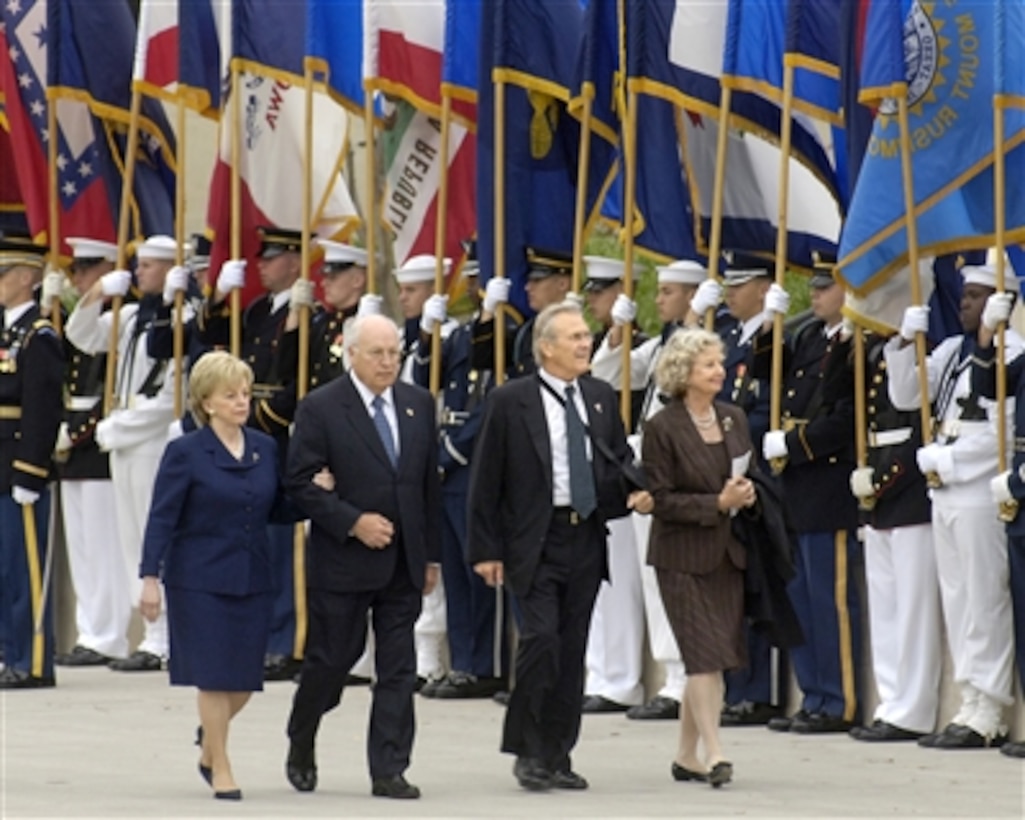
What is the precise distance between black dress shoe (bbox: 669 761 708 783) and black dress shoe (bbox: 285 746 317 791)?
4.51 feet

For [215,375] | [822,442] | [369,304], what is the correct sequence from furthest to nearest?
[369,304] → [822,442] → [215,375]

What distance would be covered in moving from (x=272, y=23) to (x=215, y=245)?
122 centimetres

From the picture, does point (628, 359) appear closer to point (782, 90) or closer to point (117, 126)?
point (782, 90)

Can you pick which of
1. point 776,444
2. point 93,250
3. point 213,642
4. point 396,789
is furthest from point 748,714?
point 93,250

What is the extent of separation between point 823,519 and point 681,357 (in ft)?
7.23

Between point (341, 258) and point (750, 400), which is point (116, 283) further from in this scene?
point (750, 400)

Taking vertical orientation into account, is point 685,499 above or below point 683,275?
below

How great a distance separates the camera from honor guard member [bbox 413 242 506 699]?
14.3 metres

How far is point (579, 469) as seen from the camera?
1085cm

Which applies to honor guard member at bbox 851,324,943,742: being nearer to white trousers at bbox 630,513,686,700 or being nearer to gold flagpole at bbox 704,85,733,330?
gold flagpole at bbox 704,85,733,330

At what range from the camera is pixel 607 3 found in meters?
14.0

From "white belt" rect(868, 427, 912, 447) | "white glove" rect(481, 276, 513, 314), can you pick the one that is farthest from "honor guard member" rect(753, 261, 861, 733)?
"white glove" rect(481, 276, 513, 314)

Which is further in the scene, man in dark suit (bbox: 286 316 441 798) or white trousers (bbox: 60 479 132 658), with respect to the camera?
white trousers (bbox: 60 479 132 658)

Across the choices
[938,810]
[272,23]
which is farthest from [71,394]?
[938,810]
